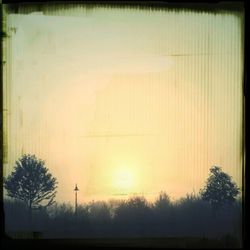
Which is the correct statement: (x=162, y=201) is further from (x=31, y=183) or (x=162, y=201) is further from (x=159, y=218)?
(x=31, y=183)

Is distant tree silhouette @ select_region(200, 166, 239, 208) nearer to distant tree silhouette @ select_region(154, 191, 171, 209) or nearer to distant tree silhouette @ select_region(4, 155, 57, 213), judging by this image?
distant tree silhouette @ select_region(154, 191, 171, 209)

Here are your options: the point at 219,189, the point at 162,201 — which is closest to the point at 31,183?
the point at 162,201

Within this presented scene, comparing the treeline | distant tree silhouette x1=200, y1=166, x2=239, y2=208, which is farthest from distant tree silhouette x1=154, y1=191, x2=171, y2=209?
distant tree silhouette x1=200, y1=166, x2=239, y2=208

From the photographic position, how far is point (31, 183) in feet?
7.19

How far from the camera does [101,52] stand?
2.16m

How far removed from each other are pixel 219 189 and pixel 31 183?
795 mm

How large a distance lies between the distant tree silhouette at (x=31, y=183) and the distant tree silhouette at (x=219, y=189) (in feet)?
2.12

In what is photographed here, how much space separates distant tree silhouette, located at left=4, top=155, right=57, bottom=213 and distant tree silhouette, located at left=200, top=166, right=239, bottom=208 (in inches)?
25.4

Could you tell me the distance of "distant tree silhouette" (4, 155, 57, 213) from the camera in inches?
85.9

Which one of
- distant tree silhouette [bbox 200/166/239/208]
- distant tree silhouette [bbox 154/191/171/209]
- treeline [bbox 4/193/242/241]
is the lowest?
treeline [bbox 4/193/242/241]

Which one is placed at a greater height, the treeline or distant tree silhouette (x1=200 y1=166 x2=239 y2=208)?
distant tree silhouette (x1=200 y1=166 x2=239 y2=208)

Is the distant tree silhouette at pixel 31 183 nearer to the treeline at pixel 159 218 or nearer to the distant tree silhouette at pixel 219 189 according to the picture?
the treeline at pixel 159 218

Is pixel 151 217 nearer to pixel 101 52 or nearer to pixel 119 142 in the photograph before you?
pixel 119 142

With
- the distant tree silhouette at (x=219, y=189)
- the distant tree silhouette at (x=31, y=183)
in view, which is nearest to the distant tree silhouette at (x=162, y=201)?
the distant tree silhouette at (x=219, y=189)
